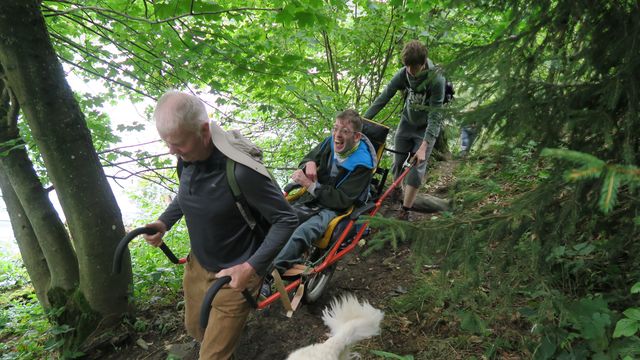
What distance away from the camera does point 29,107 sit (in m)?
2.83

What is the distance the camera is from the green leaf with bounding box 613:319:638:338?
170 centimetres

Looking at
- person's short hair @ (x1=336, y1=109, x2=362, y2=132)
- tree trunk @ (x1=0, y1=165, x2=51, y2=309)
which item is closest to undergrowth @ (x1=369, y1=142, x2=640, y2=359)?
person's short hair @ (x1=336, y1=109, x2=362, y2=132)

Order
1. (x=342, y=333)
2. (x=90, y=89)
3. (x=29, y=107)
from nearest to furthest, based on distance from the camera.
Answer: (x=342, y=333)
(x=29, y=107)
(x=90, y=89)

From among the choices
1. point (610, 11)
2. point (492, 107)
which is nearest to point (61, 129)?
point (492, 107)

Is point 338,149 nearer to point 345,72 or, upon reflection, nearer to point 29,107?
point 29,107

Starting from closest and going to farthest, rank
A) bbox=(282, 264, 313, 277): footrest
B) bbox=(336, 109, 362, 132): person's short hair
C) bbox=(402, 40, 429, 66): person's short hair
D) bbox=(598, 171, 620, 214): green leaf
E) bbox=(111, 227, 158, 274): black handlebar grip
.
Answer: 1. bbox=(598, 171, 620, 214): green leaf
2. bbox=(111, 227, 158, 274): black handlebar grip
3. bbox=(282, 264, 313, 277): footrest
4. bbox=(336, 109, 362, 132): person's short hair
5. bbox=(402, 40, 429, 66): person's short hair

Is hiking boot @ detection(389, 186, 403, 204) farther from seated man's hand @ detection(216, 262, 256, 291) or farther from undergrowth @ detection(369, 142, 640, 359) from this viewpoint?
seated man's hand @ detection(216, 262, 256, 291)

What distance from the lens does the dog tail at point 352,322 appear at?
2.18 meters

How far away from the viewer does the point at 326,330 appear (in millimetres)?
3334

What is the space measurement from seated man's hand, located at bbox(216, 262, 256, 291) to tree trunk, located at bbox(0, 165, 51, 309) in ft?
10.2

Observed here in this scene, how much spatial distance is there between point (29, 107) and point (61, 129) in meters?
0.27

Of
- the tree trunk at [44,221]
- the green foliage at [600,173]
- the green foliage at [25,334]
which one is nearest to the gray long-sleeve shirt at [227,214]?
the green foliage at [600,173]

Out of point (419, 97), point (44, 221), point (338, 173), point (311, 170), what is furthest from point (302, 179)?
point (44, 221)

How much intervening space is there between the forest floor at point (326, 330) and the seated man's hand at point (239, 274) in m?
1.18
